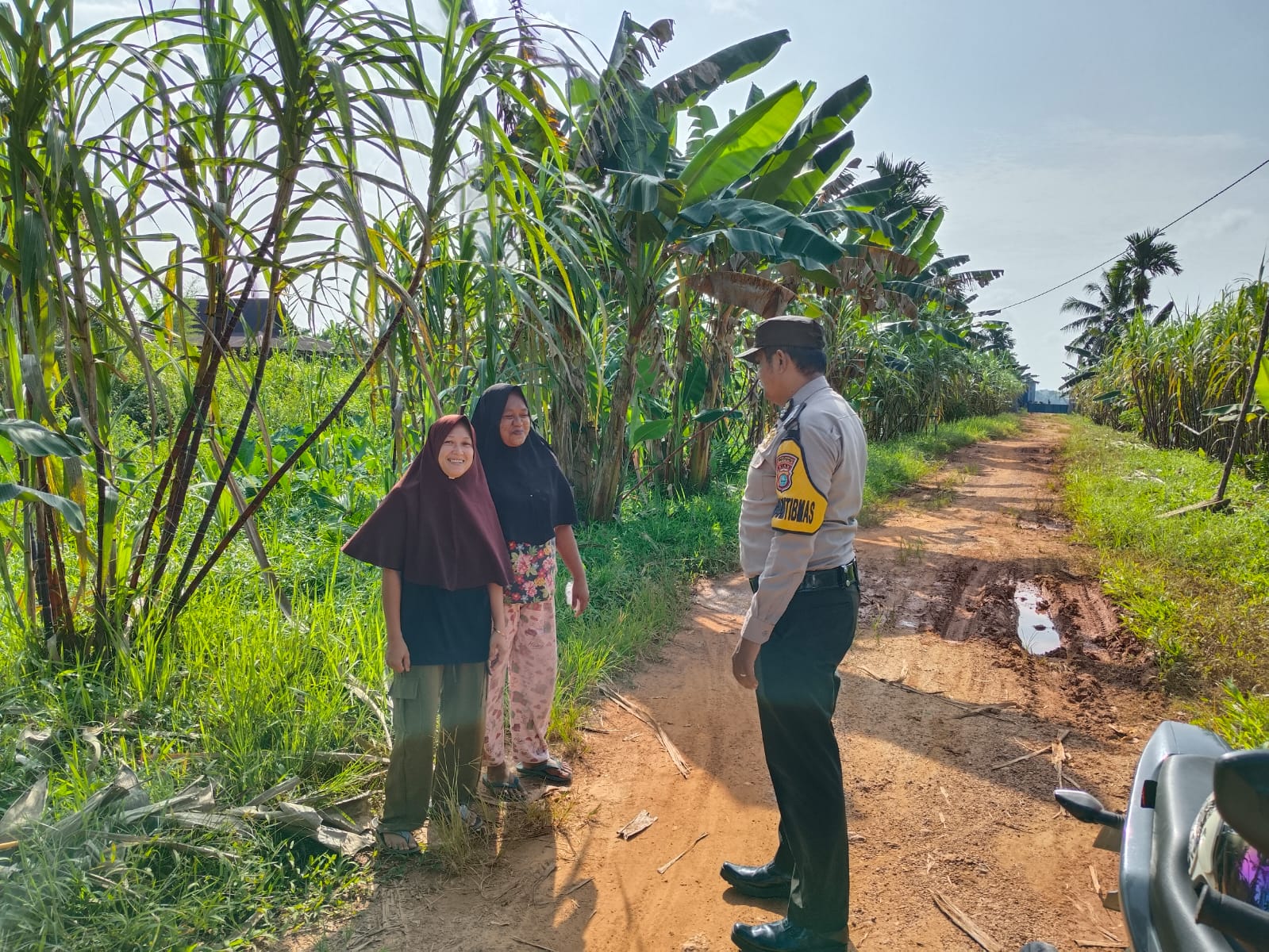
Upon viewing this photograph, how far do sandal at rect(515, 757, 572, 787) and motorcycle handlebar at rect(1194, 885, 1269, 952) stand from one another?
2.58 meters

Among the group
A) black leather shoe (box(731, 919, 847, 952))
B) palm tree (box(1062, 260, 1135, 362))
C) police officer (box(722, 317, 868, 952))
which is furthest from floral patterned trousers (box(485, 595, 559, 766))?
palm tree (box(1062, 260, 1135, 362))

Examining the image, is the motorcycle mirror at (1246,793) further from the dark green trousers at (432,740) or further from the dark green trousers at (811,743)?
the dark green trousers at (432,740)

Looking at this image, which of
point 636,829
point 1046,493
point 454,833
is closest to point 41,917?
point 454,833

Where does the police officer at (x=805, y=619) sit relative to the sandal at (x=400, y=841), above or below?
above

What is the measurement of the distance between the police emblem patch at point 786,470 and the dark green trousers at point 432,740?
1.45 meters

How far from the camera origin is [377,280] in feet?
9.70

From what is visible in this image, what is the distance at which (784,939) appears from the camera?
246cm

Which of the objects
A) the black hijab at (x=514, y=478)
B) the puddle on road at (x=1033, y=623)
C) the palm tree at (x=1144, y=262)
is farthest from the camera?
the palm tree at (x=1144, y=262)

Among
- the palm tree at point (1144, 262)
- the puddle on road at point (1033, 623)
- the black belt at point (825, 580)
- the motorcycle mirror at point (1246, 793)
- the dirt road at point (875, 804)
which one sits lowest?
the dirt road at point (875, 804)

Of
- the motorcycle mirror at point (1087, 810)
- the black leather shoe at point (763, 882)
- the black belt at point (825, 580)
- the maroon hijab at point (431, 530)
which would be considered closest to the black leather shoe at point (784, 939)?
the black leather shoe at point (763, 882)

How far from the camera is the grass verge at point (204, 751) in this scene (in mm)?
2256

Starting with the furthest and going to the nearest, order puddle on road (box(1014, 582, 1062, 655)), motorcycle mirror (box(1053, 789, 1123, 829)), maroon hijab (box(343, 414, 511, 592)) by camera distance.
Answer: puddle on road (box(1014, 582, 1062, 655)) → maroon hijab (box(343, 414, 511, 592)) → motorcycle mirror (box(1053, 789, 1123, 829))

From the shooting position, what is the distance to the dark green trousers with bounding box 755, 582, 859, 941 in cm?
243

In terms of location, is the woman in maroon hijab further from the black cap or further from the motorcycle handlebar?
the motorcycle handlebar
